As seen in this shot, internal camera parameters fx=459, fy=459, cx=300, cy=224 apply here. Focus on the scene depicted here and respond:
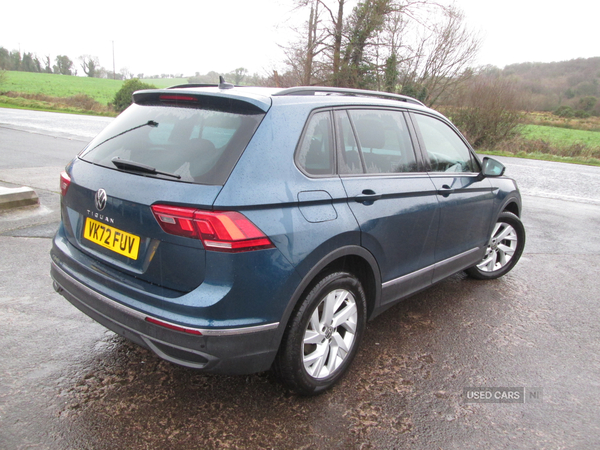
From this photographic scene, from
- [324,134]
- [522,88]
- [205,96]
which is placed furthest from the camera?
[522,88]

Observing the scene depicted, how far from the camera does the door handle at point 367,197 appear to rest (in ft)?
8.96

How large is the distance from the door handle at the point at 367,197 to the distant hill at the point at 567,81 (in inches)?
1998

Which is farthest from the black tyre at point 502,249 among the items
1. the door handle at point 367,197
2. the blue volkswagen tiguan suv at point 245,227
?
the door handle at point 367,197

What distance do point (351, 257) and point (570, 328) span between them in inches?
91.5

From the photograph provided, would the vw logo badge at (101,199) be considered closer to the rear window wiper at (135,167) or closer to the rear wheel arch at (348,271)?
the rear window wiper at (135,167)

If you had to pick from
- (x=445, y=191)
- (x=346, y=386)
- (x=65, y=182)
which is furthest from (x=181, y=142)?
(x=445, y=191)

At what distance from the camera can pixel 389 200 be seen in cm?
297

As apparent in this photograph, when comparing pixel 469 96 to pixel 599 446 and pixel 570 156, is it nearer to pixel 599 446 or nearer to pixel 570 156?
pixel 570 156

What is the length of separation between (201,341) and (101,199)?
0.96 metres

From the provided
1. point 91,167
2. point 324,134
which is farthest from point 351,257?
point 91,167

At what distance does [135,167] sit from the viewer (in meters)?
2.40

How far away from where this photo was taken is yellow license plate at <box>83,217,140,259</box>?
2.34 meters

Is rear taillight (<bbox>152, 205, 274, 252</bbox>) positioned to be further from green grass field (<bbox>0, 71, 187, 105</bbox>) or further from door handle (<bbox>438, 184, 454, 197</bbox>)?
green grass field (<bbox>0, 71, 187, 105</bbox>)

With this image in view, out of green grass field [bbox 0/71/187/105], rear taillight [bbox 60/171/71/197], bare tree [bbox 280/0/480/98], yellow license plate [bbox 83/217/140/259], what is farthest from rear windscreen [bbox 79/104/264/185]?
green grass field [bbox 0/71/187/105]
